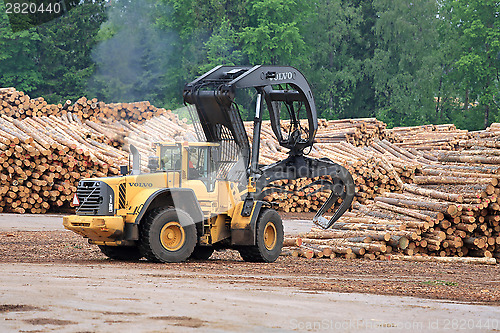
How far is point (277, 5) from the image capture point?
178 feet

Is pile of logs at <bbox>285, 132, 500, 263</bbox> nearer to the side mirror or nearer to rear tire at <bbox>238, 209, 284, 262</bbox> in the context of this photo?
rear tire at <bbox>238, 209, 284, 262</bbox>

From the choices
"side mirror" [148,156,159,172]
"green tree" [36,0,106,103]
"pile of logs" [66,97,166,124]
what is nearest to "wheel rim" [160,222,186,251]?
"side mirror" [148,156,159,172]

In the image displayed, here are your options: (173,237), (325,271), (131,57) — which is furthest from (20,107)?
(325,271)

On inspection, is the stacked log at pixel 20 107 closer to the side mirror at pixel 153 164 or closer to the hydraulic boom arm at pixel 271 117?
the hydraulic boom arm at pixel 271 117

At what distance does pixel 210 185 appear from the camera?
13.5 metres

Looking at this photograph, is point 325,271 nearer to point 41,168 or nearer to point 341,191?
point 341,191

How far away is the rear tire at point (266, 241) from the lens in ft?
45.5

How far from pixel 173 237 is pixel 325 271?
2585 mm

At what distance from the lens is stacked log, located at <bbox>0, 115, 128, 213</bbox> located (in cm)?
2391

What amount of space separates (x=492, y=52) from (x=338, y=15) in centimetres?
1142

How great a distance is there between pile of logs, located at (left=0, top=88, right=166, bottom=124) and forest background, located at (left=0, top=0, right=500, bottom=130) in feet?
32.0

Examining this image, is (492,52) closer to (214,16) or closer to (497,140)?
(214,16)

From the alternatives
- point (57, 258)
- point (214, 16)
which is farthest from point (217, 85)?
point (214, 16)

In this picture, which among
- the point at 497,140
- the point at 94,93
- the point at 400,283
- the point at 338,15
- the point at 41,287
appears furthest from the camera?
the point at 338,15
